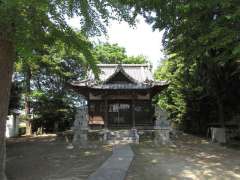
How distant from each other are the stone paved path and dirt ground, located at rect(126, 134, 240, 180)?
24cm

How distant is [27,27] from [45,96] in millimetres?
24953

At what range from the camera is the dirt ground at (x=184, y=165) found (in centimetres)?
1115

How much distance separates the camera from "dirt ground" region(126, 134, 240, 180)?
11148 millimetres

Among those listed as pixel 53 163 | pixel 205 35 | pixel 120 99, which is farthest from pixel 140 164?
pixel 120 99

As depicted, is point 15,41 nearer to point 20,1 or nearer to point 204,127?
point 20,1

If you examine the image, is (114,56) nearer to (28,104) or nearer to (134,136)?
(28,104)

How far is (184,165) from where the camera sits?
42.9ft

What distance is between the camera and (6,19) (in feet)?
26.5

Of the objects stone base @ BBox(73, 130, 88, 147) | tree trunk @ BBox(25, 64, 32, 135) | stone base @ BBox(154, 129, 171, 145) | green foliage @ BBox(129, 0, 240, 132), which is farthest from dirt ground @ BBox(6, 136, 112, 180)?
tree trunk @ BBox(25, 64, 32, 135)

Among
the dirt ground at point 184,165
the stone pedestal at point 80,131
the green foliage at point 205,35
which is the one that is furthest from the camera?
the stone pedestal at point 80,131

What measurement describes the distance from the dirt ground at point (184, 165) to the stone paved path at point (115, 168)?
24 cm

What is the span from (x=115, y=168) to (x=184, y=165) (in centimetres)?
282

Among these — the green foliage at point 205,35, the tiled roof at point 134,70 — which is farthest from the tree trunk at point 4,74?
the tiled roof at point 134,70

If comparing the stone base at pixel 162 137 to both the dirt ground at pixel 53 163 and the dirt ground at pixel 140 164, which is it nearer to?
the dirt ground at pixel 140 164
